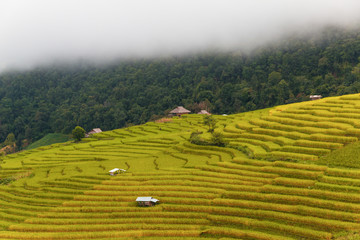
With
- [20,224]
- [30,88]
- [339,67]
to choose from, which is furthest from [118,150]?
[30,88]

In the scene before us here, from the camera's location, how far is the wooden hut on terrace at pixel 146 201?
62.2ft

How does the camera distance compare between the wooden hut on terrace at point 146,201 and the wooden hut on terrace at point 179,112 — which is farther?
the wooden hut on terrace at point 179,112

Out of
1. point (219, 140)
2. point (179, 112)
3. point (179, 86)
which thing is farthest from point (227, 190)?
point (179, 86)

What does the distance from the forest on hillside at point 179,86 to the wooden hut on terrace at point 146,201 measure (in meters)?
50.2

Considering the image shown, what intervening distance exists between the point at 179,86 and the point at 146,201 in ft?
236

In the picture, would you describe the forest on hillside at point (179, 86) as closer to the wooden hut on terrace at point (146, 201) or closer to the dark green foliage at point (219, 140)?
the dark green foliage at point (219, 140)

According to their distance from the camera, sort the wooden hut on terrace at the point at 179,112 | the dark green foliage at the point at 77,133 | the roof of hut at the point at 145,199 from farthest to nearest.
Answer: the wooden hut on terrace at the point at 179,112, the dark green foliage at the point at 77,133, the roof of hut at the point at 145,199

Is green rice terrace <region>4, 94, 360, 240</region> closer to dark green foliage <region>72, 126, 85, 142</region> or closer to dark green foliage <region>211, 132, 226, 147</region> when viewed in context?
dark green foliage <region>211, 132, 226, 147</region>

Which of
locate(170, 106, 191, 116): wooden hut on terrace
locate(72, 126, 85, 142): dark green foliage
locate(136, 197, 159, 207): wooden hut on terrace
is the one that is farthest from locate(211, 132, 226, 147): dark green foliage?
locate(170, 106, 191, 116): wooden hut on terrace

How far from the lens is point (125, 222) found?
18031 millimetres

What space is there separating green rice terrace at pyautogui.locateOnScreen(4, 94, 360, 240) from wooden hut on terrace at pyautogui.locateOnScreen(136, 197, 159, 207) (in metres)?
0.36

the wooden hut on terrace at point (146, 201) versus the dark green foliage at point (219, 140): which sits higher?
the dark green foliage at point (219, 140)

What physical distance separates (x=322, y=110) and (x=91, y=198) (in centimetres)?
2272

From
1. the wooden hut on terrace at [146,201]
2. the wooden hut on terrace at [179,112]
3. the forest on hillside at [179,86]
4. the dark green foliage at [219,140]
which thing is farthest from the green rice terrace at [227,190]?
the forest on hillside at [179,86]
